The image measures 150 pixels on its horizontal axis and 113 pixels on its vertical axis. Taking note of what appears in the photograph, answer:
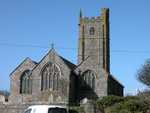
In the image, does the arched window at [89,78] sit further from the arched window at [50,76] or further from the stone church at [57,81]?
the arched window at [50,76]

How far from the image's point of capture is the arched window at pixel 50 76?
76.8 m

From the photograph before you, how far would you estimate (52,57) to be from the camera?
254 ft

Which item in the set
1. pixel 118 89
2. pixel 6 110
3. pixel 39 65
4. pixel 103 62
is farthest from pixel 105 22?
pixel 6 110

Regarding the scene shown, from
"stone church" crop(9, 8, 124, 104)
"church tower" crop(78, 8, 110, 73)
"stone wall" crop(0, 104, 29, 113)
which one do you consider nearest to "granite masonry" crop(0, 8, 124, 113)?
"stone church" crop(9, 8, 124, 104)

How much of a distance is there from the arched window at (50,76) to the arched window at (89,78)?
4513mm

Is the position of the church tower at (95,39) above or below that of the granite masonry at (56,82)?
above

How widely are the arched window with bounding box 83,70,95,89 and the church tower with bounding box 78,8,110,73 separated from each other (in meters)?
16.7

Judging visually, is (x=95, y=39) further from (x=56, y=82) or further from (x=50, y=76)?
(x=56, y=82)

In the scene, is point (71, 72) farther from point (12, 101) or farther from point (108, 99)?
point (108, 99)

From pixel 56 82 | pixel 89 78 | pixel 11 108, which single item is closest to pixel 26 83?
pixel 56 82

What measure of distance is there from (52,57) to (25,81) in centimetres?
585

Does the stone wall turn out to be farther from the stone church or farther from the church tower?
the church tower

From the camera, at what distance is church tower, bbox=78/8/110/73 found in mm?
96000

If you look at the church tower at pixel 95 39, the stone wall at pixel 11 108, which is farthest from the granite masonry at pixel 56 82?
the church tower at pixel 95 39
